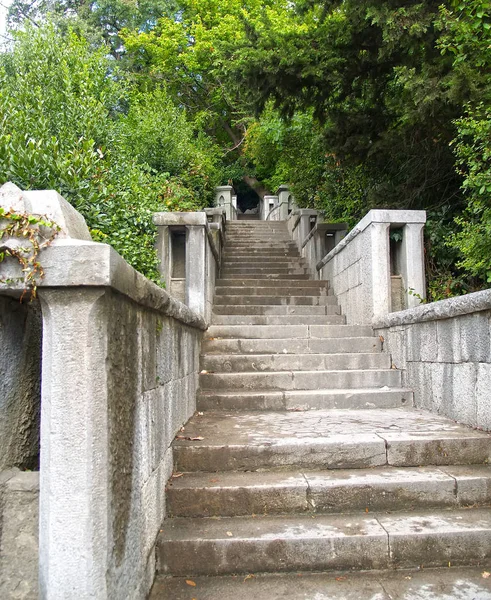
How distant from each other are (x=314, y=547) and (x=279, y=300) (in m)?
5.16

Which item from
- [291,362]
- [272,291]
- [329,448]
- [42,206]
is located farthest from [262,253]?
[42,206]

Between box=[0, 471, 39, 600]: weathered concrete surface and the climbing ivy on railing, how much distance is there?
777 mm

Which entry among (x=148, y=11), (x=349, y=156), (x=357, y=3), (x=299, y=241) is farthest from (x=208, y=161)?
(x=148, y=11)

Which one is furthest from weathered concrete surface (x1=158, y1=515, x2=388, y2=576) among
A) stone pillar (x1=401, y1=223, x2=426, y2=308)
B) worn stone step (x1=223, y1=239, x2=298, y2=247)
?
worn stone step (x1=223, y1=239, x2=298, y2=247)

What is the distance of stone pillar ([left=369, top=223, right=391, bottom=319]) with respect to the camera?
222 inches

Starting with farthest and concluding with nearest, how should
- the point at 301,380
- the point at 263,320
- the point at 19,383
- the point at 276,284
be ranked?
the point at 276,284 < the point at 263,320 < the point at 301,380 < the point at 19,383

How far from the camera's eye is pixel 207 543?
253 cm

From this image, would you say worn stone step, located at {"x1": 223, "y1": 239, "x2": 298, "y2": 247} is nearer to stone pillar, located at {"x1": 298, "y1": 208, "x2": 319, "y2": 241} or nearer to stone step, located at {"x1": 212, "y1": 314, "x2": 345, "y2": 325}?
stone pillar, located at {"x1": 298, "y1": 208, "x2": 319, "y2": 241}

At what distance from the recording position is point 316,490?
9.56ft

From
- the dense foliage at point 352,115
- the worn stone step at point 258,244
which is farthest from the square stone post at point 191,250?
the worn stone step at point 258,244

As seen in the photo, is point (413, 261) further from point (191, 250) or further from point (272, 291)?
point (272, 291)

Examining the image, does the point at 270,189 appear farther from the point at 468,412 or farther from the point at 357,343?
the point at 468,412

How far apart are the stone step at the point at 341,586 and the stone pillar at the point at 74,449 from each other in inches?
33.3

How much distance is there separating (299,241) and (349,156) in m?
4.48
